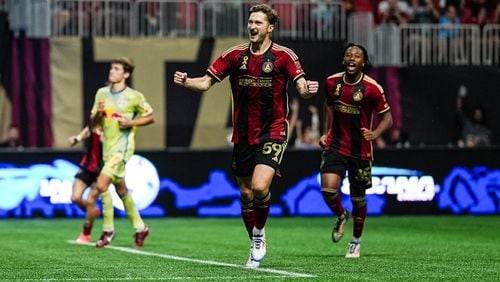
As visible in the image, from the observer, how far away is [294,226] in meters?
21.6

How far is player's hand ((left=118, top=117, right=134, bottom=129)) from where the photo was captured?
16266mm

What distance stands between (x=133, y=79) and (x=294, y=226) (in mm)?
7742

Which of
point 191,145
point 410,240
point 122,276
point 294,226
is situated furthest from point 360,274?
point 191,145

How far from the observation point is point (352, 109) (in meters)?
14.7

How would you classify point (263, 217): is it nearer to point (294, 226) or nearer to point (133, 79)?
point (294, 226)

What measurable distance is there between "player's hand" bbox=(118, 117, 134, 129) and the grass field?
59.5 inches

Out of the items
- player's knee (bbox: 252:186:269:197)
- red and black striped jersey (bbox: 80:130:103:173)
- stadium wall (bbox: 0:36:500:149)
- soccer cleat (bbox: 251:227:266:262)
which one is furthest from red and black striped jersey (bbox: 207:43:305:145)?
stadium wall (bbox: 0:36:500:149)

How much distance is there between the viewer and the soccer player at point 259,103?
1226 centimetres

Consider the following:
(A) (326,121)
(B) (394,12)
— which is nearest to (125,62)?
(A) (326,121)

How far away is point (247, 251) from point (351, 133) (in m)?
1.88

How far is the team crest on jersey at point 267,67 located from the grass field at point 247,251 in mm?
1870

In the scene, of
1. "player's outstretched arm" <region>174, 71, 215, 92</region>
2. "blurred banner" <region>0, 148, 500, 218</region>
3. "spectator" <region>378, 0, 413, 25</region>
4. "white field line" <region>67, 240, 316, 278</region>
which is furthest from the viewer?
"spectator" <region>378, 0, 413, 25</region>

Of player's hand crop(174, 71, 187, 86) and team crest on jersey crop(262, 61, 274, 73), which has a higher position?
team crest on jersey crop(262, 61, 274, 73)

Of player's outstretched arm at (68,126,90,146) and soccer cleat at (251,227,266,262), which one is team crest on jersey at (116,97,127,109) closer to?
player's outstretched arm at (68,126,90,146)
